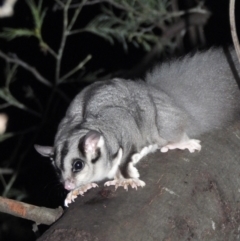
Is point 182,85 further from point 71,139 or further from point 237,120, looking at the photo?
point 71,139

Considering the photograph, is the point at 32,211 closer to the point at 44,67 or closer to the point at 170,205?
the point at 170,205

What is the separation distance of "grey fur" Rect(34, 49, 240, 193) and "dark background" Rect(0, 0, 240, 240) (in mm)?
1763

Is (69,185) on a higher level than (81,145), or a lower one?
lower

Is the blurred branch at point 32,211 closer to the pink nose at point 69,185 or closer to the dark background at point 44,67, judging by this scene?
the pink nose at point 69,185

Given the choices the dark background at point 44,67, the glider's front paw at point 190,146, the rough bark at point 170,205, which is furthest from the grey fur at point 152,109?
the dark background at point 44,67

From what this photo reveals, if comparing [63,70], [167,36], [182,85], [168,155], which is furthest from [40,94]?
[168,155]

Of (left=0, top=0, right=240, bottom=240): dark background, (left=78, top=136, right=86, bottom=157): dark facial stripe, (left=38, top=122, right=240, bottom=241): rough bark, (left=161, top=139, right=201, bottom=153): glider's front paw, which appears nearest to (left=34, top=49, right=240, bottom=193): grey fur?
(left=78, top=136, right=86, bottom=157): dark facial stripe

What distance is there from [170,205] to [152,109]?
984 millimetres

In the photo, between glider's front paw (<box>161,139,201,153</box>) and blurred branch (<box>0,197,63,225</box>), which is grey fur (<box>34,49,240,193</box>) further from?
blurred branch (<box>0,197,63,225</box>)

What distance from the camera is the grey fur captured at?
2.80 meters

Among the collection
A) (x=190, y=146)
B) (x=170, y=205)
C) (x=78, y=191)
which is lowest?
(x=78, y=191)

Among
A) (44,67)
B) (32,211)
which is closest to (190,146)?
(32,211)

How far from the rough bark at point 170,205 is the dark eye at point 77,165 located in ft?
1.03

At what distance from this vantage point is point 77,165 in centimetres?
270
